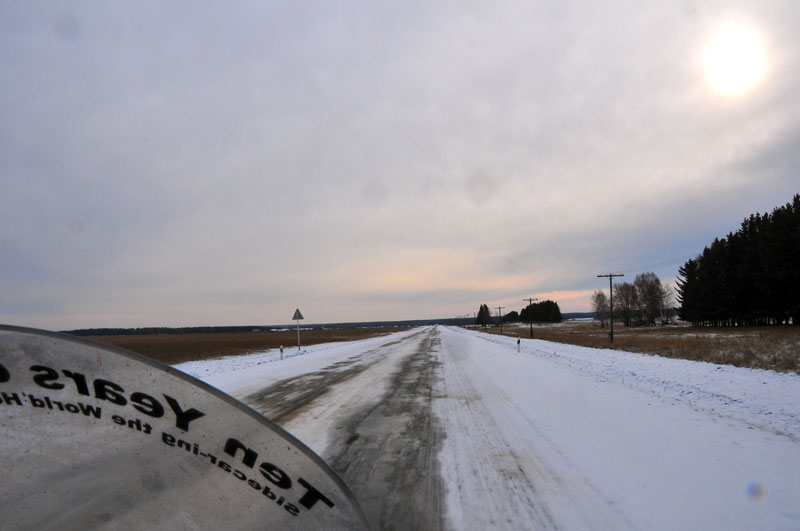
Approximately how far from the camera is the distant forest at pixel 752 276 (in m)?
44.8

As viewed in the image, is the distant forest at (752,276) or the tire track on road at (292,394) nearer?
the tire track on road at (292,394)

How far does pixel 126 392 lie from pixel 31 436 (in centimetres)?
37

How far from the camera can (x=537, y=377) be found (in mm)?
12102

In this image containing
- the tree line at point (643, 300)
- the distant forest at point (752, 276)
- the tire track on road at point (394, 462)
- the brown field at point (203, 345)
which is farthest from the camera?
the tree line at point (643, 300)

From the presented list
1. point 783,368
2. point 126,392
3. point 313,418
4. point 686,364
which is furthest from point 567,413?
point 686,364

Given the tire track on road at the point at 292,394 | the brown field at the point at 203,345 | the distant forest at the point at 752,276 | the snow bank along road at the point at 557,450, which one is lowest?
the brown field at the point at 203,345

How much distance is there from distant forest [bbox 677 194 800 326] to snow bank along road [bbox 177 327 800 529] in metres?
48.0

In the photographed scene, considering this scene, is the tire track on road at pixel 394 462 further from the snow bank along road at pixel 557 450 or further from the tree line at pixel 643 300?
the tree line at pixel 643 300

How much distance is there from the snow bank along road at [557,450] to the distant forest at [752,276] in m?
48.0

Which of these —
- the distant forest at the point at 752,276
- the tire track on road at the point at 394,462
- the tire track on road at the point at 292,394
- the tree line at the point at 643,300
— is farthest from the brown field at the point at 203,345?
the tree line at the point at 643,300

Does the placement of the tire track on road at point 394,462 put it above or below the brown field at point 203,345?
above

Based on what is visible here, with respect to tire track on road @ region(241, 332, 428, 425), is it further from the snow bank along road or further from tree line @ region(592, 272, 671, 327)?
tree line @ region(592, 272, 671, 327)

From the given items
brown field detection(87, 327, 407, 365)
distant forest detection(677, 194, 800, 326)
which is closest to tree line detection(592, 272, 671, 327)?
distant forest detection(677, 194, 800, 326)

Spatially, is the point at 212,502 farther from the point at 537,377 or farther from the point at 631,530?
the point at 537,377
